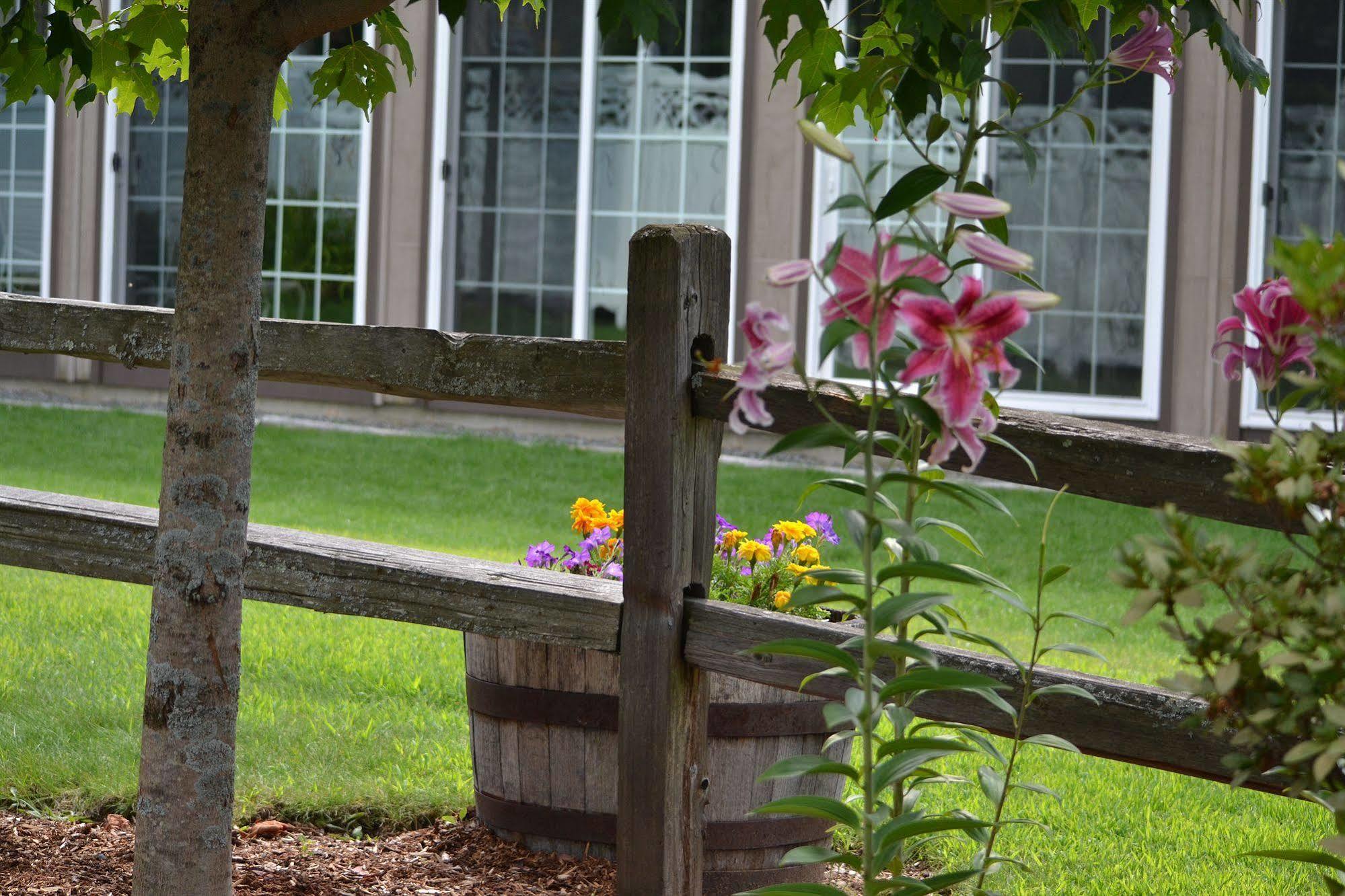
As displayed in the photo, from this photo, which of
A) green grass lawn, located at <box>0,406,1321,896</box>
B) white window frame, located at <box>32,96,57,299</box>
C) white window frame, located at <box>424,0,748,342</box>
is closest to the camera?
green grass lawn, located at <box>0,406,1321,896</box>

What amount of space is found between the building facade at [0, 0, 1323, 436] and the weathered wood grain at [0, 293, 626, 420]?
5.79 meters

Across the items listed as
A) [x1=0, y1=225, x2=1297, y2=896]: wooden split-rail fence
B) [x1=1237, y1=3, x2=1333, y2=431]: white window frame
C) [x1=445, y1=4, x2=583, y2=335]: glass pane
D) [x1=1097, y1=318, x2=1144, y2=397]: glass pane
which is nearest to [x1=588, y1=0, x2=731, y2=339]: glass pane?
[x1=445, y1=4, x2=583, y2=335]: glass pane

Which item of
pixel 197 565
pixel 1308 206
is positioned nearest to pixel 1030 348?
pixel 1308 206

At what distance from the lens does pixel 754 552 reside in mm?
3078

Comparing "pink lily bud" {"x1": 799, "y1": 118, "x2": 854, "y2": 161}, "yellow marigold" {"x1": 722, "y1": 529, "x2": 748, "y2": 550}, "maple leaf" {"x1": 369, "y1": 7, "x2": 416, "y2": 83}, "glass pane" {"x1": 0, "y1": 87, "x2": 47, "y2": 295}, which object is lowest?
"yellow marigold" {"x1": 722, "y1": 529, "x2": 748, "y2": 550}

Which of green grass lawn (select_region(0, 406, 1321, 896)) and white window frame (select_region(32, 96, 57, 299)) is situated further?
white window frame (select_region(32, 96, 57, 299))

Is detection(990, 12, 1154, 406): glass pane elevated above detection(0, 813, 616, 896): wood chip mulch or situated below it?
above

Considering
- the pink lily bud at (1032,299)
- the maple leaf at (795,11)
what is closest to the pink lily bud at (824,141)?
the pink lily bud at (1032,299)

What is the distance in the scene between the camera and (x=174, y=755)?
85.4 inches

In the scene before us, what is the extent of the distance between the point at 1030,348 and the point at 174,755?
7.91 meters

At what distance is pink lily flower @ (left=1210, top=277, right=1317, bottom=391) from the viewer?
145cm

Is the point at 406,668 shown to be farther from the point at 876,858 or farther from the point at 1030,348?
the point at 1030,348

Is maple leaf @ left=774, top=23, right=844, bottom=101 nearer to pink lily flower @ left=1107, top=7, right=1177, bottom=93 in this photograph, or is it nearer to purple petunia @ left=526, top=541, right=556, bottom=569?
pink lily flower @ left=1107, top=7, right=1177, bottom=93

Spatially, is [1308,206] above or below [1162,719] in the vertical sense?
above
